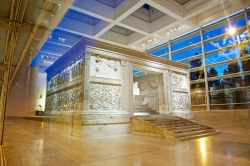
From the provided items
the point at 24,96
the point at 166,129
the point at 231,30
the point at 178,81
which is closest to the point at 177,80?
the point at 178,81

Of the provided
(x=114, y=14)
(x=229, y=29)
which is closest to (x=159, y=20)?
(x=114, y=14)

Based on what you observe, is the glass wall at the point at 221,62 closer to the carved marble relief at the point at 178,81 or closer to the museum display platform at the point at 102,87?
the carved marble relief at the point at 178,81

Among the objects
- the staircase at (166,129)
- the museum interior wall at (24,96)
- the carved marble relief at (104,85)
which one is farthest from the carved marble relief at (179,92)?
the museum interior wall at (24,96)

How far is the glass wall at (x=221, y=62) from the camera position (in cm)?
1009

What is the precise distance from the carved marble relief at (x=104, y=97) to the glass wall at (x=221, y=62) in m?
7.55

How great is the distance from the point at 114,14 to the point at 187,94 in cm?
719

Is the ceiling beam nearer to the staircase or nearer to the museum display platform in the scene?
the museum display platform

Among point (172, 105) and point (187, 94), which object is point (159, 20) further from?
point (172, 105)

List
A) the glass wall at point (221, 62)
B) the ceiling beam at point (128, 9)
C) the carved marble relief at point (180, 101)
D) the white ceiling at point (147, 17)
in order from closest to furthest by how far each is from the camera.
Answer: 1. the carved marble relief at point (180, 101)
2. the ceiling beam at point (128, 9)
3. the glass wall at point (221, 62)
4. the white ceiling at point (147, 17)

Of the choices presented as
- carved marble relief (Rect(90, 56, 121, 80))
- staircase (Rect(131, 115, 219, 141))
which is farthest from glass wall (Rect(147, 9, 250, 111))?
carved marble relief (Rect(90, 56, 121, 80))

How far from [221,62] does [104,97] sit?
8.68 metres

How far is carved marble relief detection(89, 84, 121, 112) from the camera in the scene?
6102 millimetres

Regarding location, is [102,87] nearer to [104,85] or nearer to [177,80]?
[104,85]

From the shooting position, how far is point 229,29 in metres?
11.0
